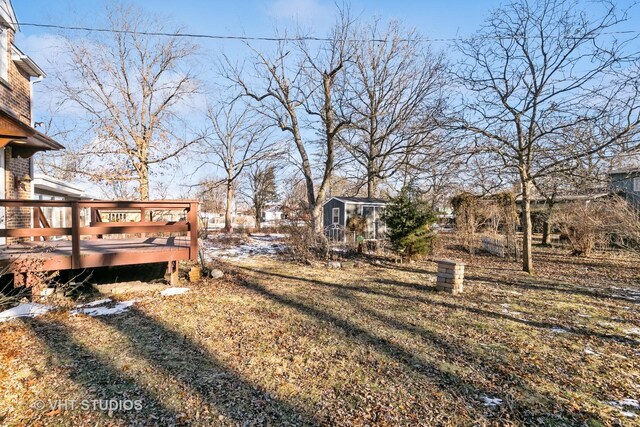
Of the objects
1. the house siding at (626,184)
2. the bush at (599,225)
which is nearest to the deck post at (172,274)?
the house siding at (626,184)

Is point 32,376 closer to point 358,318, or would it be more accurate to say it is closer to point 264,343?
point 264,343

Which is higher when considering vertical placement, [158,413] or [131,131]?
[131,131]

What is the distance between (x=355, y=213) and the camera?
1744 centimetres

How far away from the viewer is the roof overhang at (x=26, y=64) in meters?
7.52

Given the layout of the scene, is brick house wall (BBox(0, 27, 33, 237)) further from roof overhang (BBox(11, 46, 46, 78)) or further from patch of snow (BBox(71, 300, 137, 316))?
patch of snow (BBox(71, 300, 137, 316))

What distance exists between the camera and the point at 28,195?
8125mm

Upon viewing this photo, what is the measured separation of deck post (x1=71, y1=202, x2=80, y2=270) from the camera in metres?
5.28

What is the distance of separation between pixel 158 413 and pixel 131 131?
1789 centimetres

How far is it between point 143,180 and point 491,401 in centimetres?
1787

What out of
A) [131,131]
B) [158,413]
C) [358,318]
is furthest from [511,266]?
[131,131]

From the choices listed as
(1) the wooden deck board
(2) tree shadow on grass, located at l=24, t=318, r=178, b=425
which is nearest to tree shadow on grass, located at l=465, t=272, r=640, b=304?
(1) the wooden deck board

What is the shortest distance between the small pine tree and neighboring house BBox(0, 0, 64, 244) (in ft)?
30.3

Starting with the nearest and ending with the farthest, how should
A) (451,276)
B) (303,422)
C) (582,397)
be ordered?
(303,422)
(582,397)
(451,276)

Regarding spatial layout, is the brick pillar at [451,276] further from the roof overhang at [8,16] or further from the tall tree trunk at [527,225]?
the roof overhang at [8,16]
